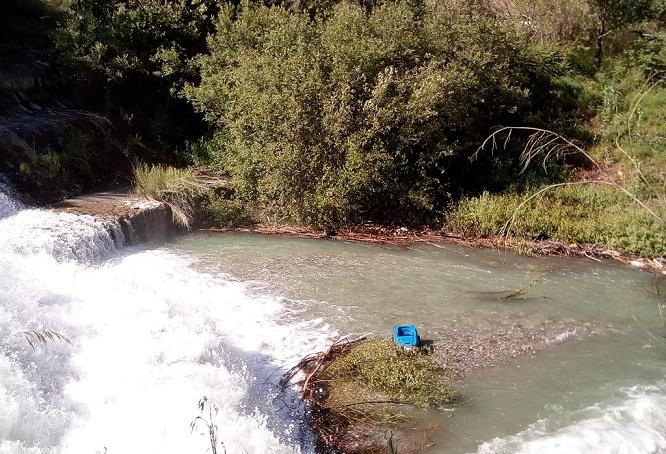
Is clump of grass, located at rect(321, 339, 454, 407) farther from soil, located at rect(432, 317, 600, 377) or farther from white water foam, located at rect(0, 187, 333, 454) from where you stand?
white water foam, located at rect(0, 187, 333, 454)

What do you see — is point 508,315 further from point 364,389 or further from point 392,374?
point 364,389

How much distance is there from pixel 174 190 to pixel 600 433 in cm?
751

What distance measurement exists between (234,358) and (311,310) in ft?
4.77

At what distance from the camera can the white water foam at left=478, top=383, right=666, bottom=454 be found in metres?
4.75

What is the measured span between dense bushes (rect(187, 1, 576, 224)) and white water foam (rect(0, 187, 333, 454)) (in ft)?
9.78

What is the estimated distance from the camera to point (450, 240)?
10.3 metres

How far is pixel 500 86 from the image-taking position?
36.1 ft

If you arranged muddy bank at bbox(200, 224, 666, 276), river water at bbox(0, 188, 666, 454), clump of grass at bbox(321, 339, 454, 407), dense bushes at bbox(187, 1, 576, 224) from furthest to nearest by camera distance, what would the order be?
1. dense bushes at bbox(187, 1, 576, 224)
2. muddy bank at bbox(200, 224, 666, 276)
3. clump of grass at bbox(321, 339, 454, 407)
4. river water at bbox(0, 188, 666, 454)

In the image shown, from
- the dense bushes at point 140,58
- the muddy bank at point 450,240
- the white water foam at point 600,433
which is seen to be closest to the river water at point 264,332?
the white water foam at point 600,433

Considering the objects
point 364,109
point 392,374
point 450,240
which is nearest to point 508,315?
point 392,374

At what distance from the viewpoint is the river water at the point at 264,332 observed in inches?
181

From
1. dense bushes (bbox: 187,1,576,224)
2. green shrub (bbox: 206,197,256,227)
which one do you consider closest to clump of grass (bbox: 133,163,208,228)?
A: green shrub (bbox: 206,197,256,227)

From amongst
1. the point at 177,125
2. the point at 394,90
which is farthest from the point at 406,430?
the point at 177,125

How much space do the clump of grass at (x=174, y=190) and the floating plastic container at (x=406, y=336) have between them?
4.99 m
